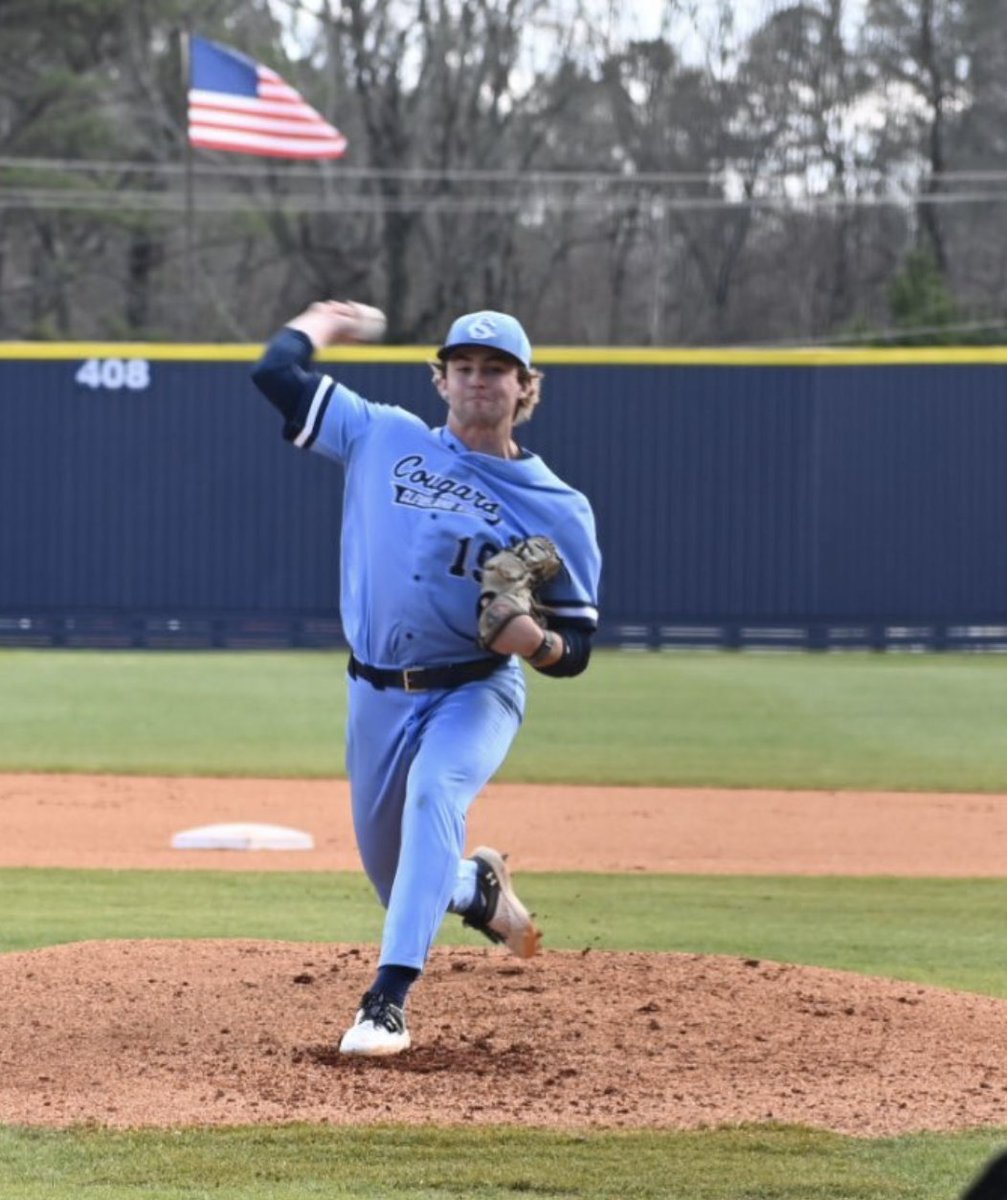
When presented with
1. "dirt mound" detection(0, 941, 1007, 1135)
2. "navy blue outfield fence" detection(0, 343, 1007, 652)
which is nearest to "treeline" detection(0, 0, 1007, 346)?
"navy blue outfield fence" detection(0, 343, 1007, 652)

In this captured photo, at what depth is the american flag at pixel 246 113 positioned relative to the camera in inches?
950

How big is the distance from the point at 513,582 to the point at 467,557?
218mm

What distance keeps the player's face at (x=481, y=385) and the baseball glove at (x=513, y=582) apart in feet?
1.08

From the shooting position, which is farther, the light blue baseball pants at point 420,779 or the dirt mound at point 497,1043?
the light blue baseball pants at point 420,779

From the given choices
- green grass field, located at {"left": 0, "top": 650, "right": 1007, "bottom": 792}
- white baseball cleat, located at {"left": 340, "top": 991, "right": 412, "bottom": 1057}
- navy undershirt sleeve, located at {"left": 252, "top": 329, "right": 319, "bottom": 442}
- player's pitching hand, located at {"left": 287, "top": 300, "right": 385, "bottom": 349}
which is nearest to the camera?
white baseball cleat, located at {"left": 340, "top": 991, "right": 412, "bottom": 1057}

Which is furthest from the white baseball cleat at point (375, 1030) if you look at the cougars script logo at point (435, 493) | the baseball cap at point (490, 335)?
the baseball cap at point (490, 335)

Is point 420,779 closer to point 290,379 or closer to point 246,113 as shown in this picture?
point 290,379

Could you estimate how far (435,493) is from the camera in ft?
17.5

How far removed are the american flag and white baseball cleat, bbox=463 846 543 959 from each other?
18.7 meters

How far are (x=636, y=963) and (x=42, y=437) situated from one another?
19.4 m

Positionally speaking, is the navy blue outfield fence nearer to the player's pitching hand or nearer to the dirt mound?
the dirt mound

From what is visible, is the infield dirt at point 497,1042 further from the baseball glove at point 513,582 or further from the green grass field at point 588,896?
the baseball glove at point 513,582

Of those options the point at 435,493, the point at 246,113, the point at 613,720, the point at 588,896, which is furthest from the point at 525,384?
the point at 246,113

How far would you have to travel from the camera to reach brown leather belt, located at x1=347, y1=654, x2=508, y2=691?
17.5 ft
